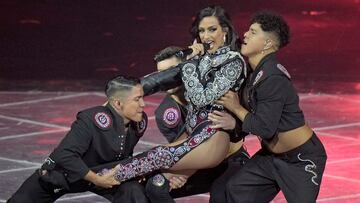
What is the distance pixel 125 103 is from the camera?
6.39 metres

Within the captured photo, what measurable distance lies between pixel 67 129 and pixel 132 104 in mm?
2879

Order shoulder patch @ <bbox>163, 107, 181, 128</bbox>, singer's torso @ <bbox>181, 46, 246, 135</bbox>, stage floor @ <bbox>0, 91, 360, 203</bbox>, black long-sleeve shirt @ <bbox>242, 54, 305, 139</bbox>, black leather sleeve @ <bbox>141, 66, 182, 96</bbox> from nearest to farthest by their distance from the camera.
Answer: black long-sleeve shirt @ <bbox>242, 54, 305, 139</bbox> < singer's torso @ <bbox>181, 46, 246, 135</bbox> < black leather sleeve @ <bbox>141, 66, 182, 96</bbox> < shoulder patch @ <bbox>163, 107, 181, 128</bbox> < stage floor @ <bbox>0, 91, 360, 203</bbox>

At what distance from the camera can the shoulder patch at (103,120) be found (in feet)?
20.9

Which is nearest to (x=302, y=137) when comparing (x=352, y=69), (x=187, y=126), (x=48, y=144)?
(x=187, y=126)

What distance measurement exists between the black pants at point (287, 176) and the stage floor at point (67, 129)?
1.23 meters

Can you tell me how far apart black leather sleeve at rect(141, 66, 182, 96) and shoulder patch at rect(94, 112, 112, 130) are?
0.95 ft

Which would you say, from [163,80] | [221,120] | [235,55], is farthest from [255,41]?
[163,80]

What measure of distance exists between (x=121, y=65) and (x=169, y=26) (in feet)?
5.08

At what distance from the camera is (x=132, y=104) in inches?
251

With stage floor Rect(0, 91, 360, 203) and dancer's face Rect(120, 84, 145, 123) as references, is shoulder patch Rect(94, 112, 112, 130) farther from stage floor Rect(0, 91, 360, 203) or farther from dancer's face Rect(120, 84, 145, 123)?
stage floor Rect(0, 91, 360, 203)

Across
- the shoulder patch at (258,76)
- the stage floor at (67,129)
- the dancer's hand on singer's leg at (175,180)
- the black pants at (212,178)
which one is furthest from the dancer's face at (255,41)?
the stage floor at (67,129)

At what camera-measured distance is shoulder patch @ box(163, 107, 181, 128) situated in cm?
666

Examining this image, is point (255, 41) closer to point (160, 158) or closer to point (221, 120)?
point (221, 120)

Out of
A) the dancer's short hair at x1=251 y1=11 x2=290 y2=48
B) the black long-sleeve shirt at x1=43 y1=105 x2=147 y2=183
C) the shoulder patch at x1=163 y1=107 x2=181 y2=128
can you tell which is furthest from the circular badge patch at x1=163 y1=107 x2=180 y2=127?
the dancer's short hair at x1=251 y1=11 x2=290 y2=48
